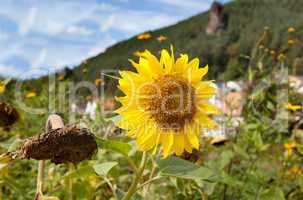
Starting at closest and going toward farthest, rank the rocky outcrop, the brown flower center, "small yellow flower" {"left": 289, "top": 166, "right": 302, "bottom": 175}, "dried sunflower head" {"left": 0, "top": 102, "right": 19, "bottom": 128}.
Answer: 1. the brown flower center
2. "dried sunflower head" {"left": 0, "top": 102, "right": 19, "bottom": 128}
3. "small yellow flower" {"left": 289, "top": 166, "right": 302, "bottom": 175}
4. the rocky outcrop

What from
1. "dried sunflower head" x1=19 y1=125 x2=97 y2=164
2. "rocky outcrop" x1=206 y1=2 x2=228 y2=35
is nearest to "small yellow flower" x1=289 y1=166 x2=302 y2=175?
"dried sunflower head" x1=19 y1=125 x2=97 y2=164

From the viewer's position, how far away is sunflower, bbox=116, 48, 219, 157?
3.16ft

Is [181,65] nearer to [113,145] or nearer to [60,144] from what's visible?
[113,145]

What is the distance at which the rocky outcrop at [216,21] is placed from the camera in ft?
53.0

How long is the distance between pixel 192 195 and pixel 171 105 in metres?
0.80

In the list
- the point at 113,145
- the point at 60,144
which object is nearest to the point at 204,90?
the point at 113,145

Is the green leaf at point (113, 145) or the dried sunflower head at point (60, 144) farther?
the green leaf at point (113, 145)

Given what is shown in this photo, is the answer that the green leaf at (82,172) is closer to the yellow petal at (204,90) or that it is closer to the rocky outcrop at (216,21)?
the yellow petal at (204,90)

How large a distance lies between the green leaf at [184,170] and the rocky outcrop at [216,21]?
15.0 metres

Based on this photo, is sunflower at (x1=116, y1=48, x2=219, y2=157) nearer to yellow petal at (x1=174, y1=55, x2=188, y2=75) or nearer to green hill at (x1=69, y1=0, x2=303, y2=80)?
yellow petal at (x1=174, y1=55, x2=188, y2=75)

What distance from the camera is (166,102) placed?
1.00 meters

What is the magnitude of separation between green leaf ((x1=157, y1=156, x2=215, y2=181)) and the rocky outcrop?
49.3 feet

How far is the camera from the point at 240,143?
7.73ft

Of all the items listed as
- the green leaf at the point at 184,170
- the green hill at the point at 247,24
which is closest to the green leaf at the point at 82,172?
the green leaf at the point at 184,170
